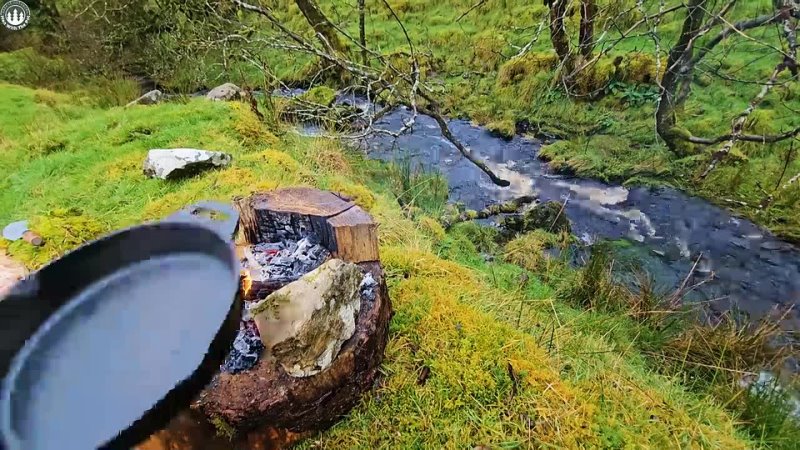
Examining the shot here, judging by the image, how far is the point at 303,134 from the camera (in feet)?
15.7

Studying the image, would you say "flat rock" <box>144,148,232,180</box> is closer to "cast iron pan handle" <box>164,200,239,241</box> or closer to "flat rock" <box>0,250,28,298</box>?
"flat rock" <box>0,250,28,298</box>

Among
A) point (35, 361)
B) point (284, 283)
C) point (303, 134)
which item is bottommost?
point (303, 134)

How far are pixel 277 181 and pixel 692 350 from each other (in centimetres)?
283

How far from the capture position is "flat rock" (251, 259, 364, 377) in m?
1.35

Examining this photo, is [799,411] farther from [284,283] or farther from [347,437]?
[284,283]

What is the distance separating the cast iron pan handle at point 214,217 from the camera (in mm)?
1278

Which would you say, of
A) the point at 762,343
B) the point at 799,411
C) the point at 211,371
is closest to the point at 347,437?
the point at 211,371

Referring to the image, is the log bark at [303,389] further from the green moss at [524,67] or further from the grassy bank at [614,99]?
the green moss at [524,67]

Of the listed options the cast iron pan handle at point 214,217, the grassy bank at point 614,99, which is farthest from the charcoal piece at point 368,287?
the grassy bank at point 614,99

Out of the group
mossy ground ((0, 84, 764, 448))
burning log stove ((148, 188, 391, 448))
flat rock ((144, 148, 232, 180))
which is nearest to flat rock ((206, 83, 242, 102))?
mossy ground ((0, 84, 764, 448))

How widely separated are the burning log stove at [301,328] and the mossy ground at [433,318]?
242 millimetres

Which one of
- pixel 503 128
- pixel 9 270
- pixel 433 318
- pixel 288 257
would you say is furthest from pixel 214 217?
pixel 503 128

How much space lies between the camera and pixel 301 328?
1338mm

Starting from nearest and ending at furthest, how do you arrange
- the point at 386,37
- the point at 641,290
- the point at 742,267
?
1. the point at 641,290
2. the point at 742,267
3. the point at 386,37
